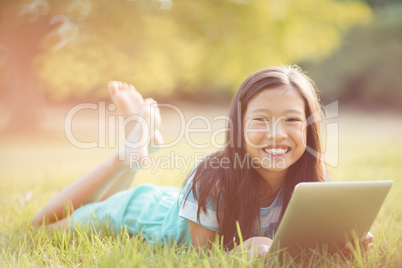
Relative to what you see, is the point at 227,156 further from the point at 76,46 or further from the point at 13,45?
the point at 13,45

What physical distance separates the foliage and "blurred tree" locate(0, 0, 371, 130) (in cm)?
2

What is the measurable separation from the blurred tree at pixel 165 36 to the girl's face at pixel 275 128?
6.44 m

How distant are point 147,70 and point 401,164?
5140 millimetres

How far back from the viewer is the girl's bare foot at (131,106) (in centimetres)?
247

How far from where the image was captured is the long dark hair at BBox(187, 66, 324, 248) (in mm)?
1594

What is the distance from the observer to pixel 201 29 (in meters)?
8.30

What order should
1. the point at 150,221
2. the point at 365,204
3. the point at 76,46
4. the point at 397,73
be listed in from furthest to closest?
1. the point at 397,73
2. the point at 76,46
3. the point at 150,221
4. the point at 365,204

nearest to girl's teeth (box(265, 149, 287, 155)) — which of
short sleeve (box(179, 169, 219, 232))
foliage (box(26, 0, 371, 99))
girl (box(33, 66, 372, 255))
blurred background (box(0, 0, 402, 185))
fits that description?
girl (box(33, 66, 372, 255))

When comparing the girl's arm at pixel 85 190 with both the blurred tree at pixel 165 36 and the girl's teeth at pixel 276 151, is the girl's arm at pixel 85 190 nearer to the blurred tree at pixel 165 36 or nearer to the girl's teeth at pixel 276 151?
the girl's teeth at pixel 276 151

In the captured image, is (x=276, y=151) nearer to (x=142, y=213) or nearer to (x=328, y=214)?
(x=328, y=214)

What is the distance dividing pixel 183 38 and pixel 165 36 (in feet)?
1.27

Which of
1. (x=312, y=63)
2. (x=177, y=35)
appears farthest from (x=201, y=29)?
Result: (x=312, y=63)

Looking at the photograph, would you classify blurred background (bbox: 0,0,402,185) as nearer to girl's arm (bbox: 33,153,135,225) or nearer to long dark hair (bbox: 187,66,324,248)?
girl's arm (bbox: 33,153,135,225)

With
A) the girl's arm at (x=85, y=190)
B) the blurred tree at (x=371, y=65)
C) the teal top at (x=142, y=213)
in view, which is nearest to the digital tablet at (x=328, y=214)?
the teal top at (x=142, y=213)
